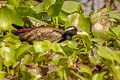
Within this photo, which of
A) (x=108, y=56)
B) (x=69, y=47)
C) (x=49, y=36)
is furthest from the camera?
(x=49, y=36)

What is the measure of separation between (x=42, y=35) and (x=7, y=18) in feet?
0.37

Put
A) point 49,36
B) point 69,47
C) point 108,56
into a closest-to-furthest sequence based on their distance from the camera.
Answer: point 108,56
point 69,47
point 49,36

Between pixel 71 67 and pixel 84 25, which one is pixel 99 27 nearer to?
pixel 84 25

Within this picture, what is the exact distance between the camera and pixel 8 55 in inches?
30.7

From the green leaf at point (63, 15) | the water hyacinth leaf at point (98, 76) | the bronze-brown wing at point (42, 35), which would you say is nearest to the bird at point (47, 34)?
the bronze-brown wing at point (42, 35)

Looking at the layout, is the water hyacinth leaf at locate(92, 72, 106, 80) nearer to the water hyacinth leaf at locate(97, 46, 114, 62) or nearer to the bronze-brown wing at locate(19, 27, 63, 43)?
the water hyacinth leaf at locate(97, 46, 114, 62)

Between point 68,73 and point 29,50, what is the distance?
122 mm

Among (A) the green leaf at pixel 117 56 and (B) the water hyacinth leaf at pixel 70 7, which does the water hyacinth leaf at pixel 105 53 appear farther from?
(B) the water hyacinth leaf at pixel 70 7

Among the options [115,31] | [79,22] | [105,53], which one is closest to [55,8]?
[79,22]

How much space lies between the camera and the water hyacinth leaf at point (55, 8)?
935 mm

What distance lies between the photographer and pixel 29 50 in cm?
80

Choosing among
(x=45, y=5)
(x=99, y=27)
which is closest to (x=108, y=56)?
(x=99, y=27)

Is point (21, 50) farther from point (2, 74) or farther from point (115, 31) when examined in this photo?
point (115, 31)

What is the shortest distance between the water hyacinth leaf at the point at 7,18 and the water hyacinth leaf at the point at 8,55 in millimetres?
165
